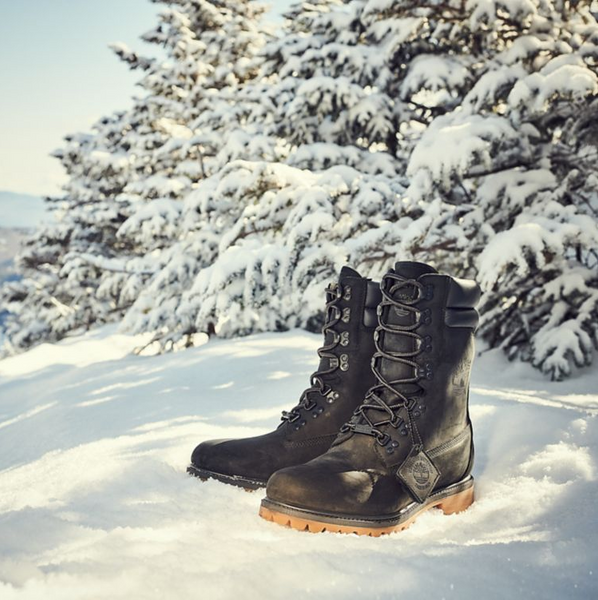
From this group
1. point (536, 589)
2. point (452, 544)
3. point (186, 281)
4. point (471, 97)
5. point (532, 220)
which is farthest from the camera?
point (186, 281)

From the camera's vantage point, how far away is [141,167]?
37.3 ft

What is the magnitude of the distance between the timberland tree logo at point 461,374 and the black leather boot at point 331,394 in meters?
0.27

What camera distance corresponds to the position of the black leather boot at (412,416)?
1341 millimetres

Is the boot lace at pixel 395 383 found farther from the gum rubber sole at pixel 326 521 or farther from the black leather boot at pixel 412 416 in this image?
the gum rubber sole at pixel 326 521

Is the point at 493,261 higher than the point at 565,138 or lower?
lower

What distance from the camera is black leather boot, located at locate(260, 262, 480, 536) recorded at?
4.40 feet

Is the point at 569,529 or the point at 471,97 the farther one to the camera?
the point at 471,97

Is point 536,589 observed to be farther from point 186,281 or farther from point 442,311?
point 186,281

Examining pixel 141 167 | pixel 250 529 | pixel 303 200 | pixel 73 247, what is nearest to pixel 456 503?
pixel 250 529

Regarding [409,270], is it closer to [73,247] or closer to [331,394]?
[331,394]

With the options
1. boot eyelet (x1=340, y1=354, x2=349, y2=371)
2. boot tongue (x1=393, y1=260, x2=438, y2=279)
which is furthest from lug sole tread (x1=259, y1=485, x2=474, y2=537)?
boot tongue (x1=393, y1=260, x2=438, y2=279)

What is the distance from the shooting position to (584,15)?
14.6ft

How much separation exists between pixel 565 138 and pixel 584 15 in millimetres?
1287

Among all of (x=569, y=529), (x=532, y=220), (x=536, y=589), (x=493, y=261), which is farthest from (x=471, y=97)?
(x=536, y=589)
